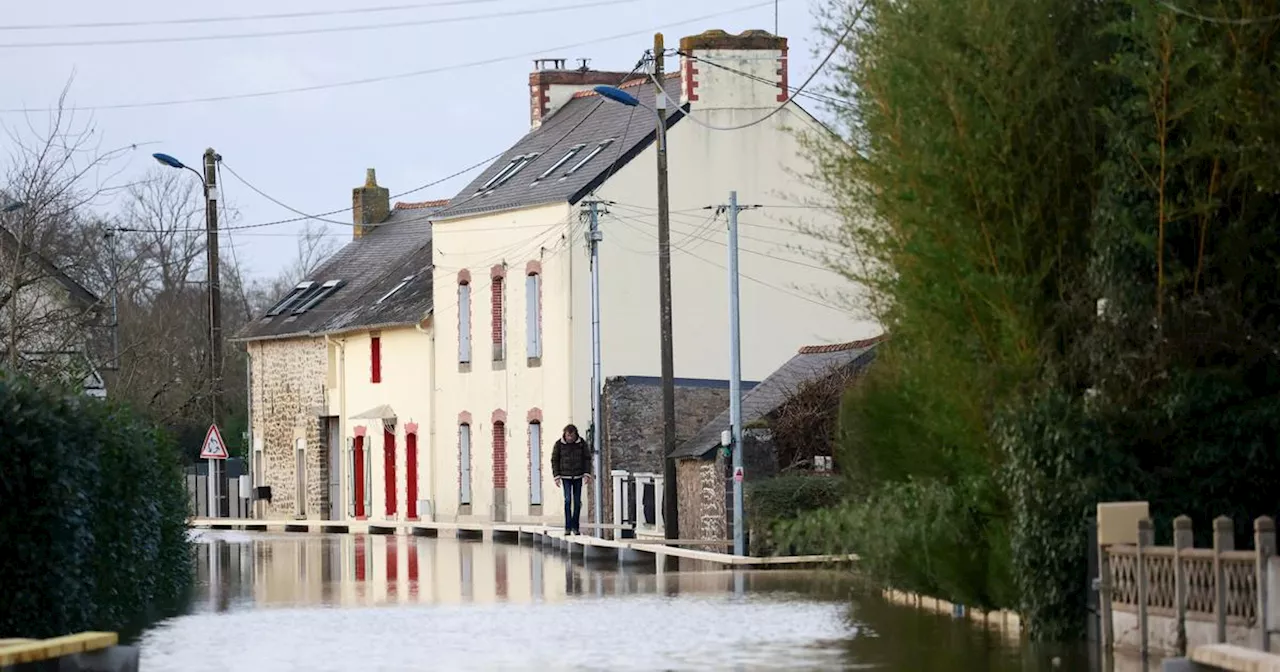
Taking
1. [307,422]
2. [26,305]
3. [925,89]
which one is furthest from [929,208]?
[307,422]

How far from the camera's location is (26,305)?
3425 cm

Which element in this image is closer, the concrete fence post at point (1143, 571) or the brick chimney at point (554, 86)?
the concrete fence post at point (1143, 571)

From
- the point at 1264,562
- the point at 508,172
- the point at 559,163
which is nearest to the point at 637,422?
the point at 559,163

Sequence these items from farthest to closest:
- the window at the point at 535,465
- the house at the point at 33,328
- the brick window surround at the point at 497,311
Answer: the brick window surround at the point at 497,311, the window at the point at 535,465, the house at the point at 33,328

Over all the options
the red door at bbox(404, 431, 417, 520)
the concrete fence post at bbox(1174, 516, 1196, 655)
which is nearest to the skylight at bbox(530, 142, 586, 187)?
the red door at bbox(404, 431, 417, 520)

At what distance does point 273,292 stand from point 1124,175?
78.0m

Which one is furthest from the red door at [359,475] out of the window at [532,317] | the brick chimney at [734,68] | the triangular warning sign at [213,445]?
the brick chimney at [734,68]

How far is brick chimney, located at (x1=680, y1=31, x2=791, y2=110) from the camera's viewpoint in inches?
1793

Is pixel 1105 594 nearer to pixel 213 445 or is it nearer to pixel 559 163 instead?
pixel 559 163

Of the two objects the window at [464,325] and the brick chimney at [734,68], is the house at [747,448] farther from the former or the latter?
the window at [464,325]

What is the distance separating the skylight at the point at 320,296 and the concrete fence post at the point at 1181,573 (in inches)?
1821

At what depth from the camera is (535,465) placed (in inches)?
1903

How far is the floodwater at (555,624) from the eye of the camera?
1789cm

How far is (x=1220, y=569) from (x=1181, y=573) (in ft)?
2.35
